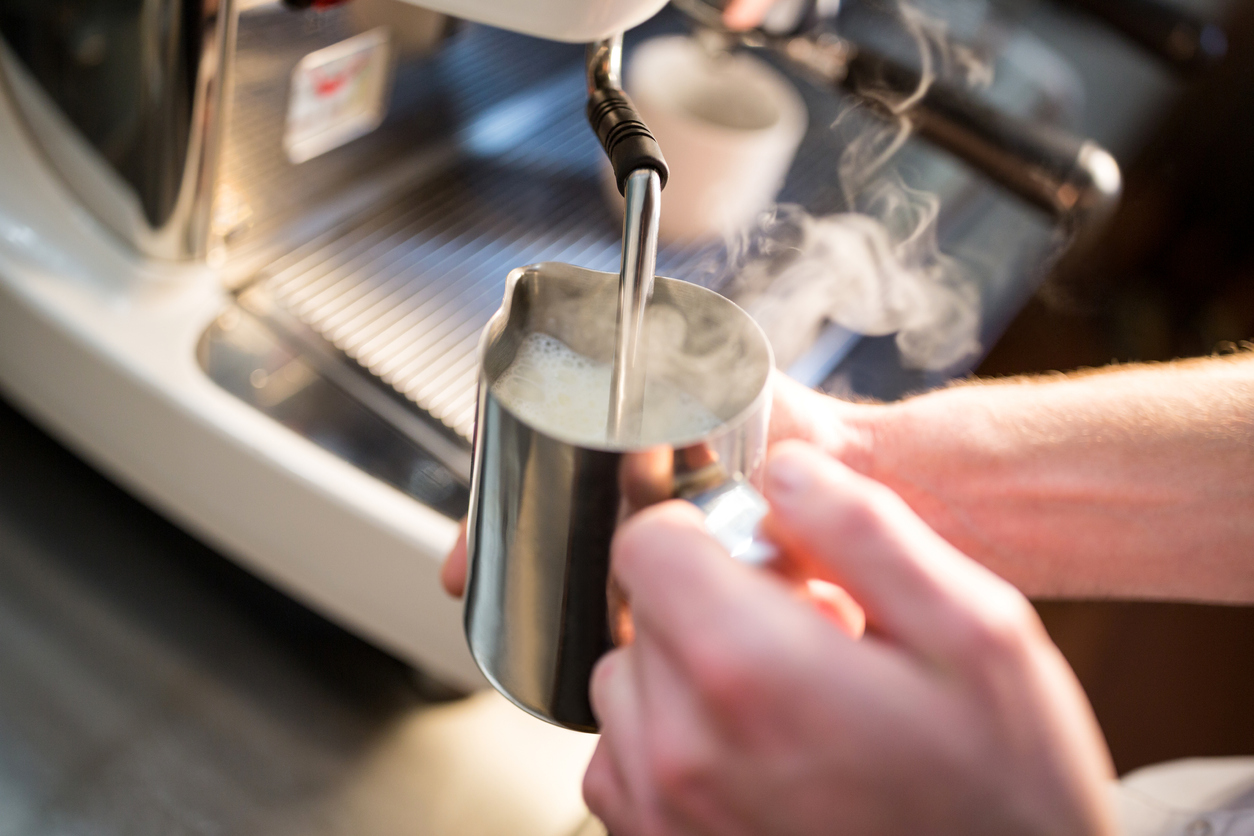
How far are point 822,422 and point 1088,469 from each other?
12 centimetres

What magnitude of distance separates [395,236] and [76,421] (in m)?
0.20

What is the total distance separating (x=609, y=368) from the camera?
342 millimetres

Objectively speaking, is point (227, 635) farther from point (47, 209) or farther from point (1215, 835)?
point (1215, 835)

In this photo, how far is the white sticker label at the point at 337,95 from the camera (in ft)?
1.79

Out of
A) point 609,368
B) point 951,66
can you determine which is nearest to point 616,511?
point 609,368

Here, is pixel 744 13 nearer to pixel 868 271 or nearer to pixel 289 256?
pixel 868 271

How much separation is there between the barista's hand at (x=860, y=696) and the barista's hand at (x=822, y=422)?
0.65ft

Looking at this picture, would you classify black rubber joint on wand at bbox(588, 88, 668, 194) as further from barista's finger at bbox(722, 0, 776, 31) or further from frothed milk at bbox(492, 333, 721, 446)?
barista's finger at bbox(722, 0, 776, 31)

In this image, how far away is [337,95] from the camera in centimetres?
58

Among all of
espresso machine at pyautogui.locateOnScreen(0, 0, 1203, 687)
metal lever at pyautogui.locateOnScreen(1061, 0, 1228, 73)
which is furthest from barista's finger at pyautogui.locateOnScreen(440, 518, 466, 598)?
metal lever at pyautogui.locateOnScreen(1061, 0, 1228, 73)

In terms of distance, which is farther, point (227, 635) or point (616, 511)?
point (227, 635)

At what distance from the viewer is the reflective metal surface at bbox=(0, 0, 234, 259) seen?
44 centimetres

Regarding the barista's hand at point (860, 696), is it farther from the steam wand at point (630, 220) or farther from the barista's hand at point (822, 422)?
the barista's hand at point (822, 422)

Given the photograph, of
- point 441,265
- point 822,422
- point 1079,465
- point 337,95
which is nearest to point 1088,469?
point 1079,465
